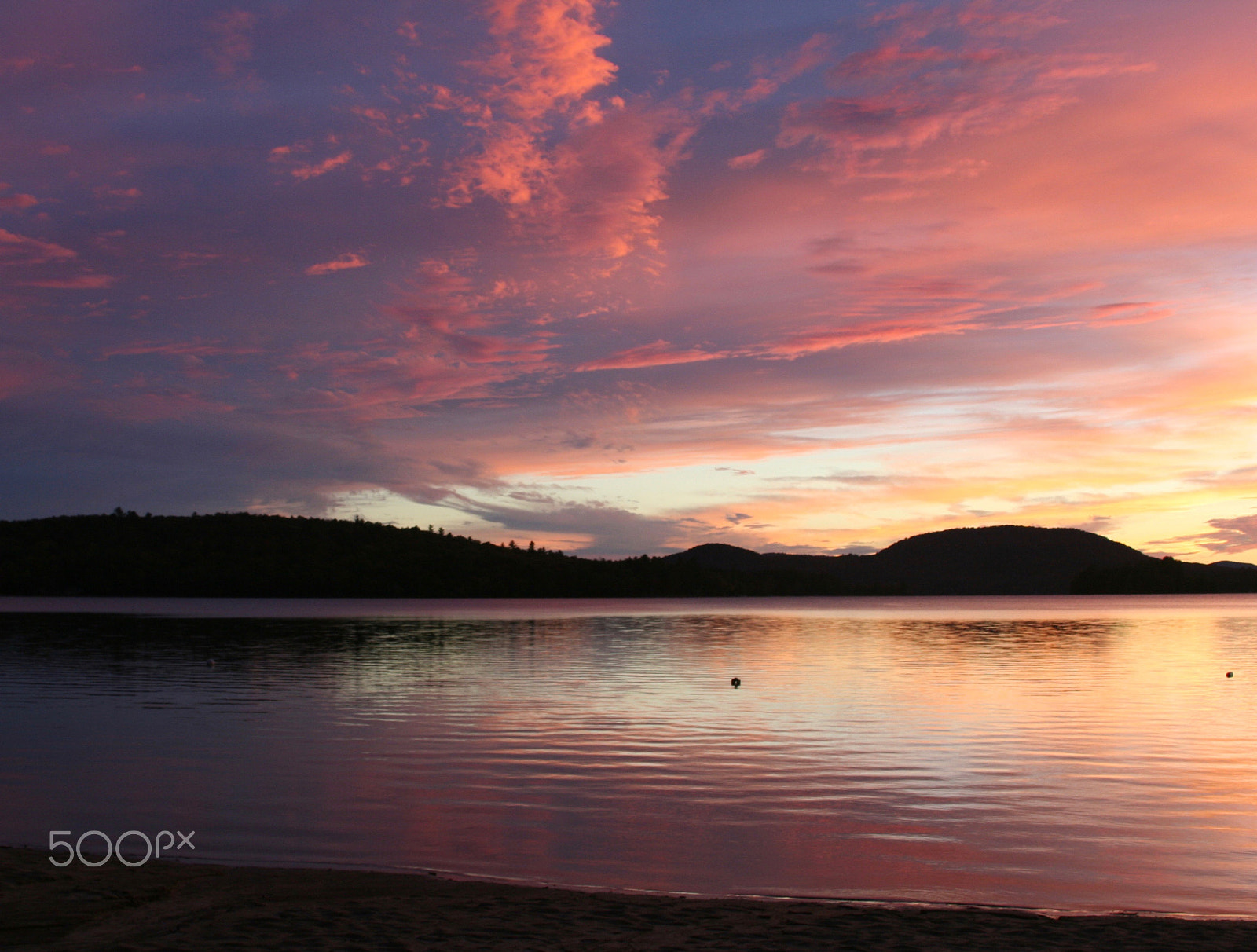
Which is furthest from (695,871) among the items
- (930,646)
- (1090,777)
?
(930,646)

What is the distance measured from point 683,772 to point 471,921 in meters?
11.8

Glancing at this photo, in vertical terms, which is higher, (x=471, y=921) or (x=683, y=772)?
(x=471, y=921)

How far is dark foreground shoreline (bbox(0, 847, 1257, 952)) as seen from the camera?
9.87 m

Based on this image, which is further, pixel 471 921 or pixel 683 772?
pixel 683 772

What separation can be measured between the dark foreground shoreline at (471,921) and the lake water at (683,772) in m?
1.64

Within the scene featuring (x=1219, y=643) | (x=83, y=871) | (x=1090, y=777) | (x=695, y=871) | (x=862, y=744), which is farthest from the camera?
(x=1219, y=643)

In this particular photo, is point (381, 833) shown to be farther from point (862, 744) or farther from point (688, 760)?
point (862, 744)

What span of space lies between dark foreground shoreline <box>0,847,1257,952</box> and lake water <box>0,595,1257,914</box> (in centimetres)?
164

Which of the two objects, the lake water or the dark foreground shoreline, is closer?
the dark foreground shoreline

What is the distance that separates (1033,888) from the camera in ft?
43.8

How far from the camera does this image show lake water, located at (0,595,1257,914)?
1447 cm

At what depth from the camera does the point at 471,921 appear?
1066 cm

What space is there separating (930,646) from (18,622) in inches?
3366

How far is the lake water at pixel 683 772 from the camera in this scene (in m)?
14.5
